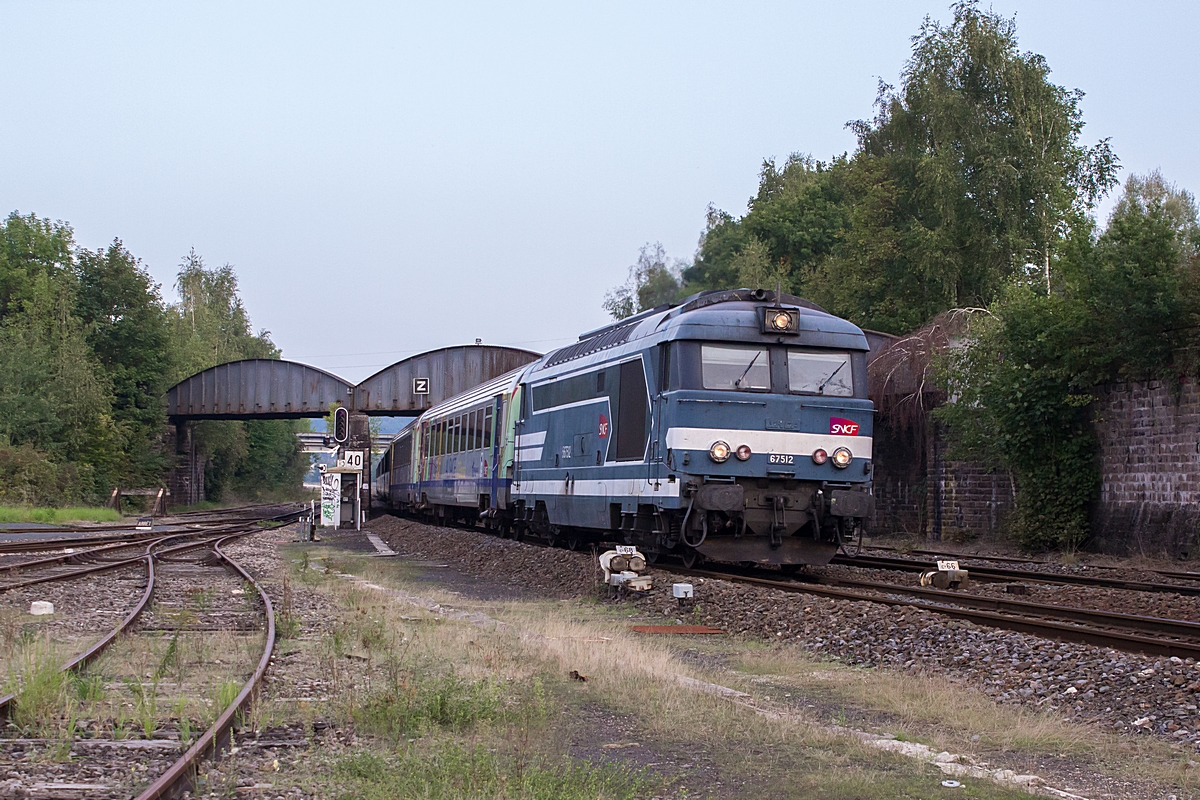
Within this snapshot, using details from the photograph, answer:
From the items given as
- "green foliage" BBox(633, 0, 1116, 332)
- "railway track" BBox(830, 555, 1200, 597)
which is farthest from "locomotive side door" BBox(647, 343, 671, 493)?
"green foliage" BBox(633, 0, 1116, 332)

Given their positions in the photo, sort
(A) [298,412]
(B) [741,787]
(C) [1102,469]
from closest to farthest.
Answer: (B) [741,787] < (C) [1102,469] < (A) [298,412]

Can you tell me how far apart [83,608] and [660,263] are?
78107mm

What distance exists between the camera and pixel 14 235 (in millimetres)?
57156

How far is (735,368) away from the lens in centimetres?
1405

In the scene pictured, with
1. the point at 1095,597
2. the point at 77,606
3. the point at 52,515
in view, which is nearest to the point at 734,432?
the point at 1095,597

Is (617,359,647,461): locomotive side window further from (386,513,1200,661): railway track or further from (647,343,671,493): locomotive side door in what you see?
(386,513,1200,661): railway track

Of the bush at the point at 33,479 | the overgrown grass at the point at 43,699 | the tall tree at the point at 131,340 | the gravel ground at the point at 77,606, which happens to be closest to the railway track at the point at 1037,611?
the gravel ground at the point at 77,606

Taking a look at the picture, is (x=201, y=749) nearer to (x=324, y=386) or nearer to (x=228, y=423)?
(x=324, y=386)

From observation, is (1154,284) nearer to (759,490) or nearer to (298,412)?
(759,490)

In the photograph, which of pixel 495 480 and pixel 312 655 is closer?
pixel 312 655

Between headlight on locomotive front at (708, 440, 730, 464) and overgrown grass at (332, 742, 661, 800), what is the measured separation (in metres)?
7.77

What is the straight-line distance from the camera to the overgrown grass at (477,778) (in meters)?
5.13

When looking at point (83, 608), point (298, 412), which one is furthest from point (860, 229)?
point (83, 608)

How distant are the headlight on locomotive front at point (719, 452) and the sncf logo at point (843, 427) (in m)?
1.48
